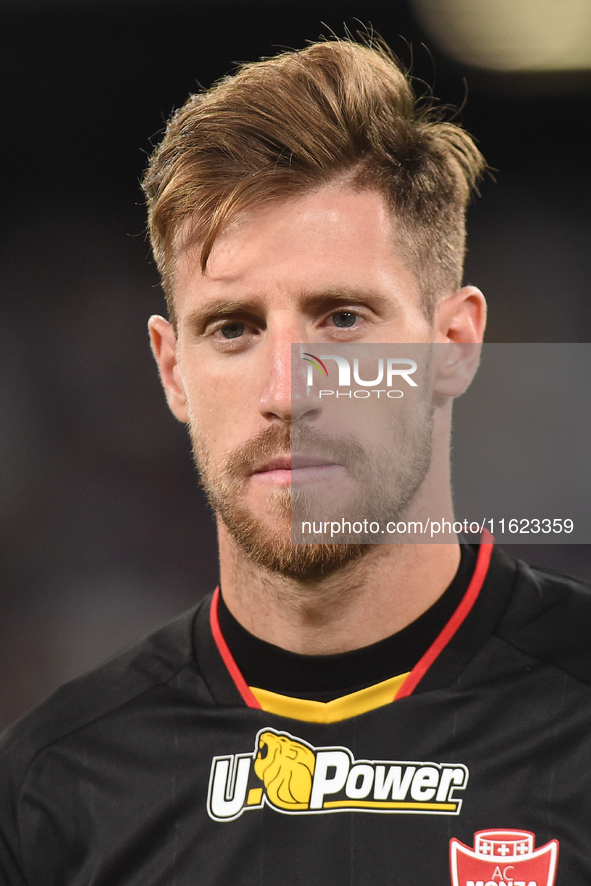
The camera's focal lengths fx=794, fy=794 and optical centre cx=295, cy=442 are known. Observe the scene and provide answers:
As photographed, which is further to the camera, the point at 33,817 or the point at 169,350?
the point at 169,350

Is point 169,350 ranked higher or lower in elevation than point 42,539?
higher

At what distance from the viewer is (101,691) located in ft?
4.62

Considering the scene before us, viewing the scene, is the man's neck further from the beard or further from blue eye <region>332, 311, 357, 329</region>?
blue eye <region>332, 311, 357, 329</region>

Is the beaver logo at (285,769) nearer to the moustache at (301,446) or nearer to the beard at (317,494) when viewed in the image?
the beard at (317,494)

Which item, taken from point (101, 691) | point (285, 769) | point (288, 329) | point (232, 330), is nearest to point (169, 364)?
point (232, 330)

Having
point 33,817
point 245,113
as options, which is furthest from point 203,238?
point 33,817

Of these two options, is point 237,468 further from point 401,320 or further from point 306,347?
point 401,320

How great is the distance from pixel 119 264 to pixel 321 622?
3.12ft

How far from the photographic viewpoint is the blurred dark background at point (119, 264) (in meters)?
1.57

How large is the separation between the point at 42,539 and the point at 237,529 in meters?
0.66

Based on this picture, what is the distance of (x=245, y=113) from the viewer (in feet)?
4.23

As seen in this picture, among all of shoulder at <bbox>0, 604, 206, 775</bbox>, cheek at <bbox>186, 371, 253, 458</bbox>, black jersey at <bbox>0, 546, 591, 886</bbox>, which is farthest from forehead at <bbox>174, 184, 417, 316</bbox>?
shoulder at <bbox>0, 604, 206, 775</bbox>

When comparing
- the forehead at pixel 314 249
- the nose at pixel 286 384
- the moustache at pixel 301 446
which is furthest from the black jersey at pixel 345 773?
the forehead at pixel 314 249

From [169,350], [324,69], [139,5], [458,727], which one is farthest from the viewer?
[139,5]
